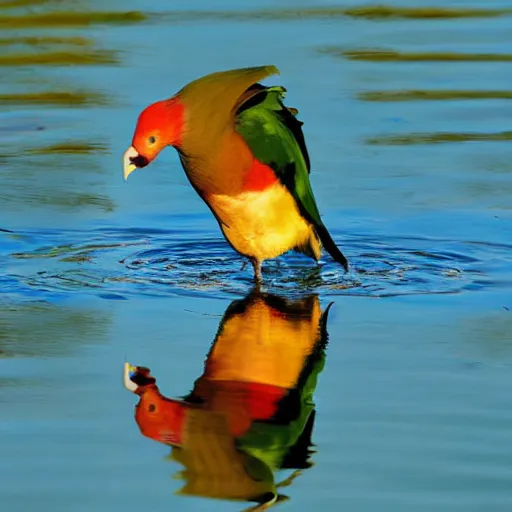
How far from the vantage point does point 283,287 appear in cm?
687

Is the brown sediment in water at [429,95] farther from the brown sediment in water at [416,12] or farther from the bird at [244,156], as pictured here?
the bird at [244,156]

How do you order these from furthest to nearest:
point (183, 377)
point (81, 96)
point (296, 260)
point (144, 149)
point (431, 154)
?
point (81, 96), point (431, 154), point (296, 260), point (144, 149), point (183, 377)

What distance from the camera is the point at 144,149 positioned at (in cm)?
638

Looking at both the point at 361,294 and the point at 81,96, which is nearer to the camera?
the point at 361,294

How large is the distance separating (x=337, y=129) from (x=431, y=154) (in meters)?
0.72

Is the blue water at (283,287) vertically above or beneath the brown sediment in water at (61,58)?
beneath

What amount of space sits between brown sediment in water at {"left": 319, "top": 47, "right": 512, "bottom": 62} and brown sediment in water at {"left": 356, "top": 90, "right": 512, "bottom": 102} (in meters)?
0.94

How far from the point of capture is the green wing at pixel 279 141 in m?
6.74

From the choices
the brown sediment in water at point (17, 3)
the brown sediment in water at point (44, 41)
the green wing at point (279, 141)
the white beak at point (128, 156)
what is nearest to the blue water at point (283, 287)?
the brown sediment in water at point (44, 41)

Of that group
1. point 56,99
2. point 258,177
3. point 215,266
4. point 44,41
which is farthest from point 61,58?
point 258,177

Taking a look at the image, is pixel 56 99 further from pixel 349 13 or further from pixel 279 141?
pixel 279 141

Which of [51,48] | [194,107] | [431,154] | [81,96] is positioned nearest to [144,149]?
[194,107]

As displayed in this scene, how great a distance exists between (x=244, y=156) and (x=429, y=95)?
412 cm

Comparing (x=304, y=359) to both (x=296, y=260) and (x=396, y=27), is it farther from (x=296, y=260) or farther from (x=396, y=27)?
(x=396, y=27)
